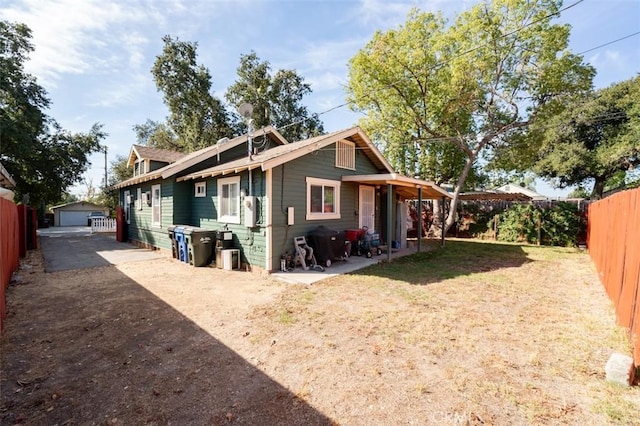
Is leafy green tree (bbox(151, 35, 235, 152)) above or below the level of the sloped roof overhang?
above

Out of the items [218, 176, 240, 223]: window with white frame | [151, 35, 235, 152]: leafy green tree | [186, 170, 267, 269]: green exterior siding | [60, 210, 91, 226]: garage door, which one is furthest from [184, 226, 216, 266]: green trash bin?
[60, 210, 91, 226]: garage door

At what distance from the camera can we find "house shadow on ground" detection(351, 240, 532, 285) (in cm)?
757

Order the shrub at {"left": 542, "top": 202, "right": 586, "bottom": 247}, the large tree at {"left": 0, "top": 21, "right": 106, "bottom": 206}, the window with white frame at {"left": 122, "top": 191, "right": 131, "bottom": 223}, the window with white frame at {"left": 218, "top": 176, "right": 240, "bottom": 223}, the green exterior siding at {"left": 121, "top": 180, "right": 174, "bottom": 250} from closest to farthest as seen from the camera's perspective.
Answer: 1. the window with white frame at {"left": 218, "top": 176, "right": 240, "bottom": 223}
2. the green exterior siding at {"left": 121, "top": 180, "right": 174, "bottom": 250}
3. the shrub at {"left": 542, "top": 202, "right": 586, "bottom": 247}
4. the window with white frame at {"left": 122, "top": 191, "right": 131, "bottom": 223}
5. the large tree at {"left": 0, "top": 21, "right": 106, "bottom": 206}

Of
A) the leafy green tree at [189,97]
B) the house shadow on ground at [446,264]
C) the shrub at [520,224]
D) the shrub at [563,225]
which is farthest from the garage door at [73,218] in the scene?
the shrub at [563,225]

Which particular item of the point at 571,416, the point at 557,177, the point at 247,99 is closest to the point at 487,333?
the point at 571,416

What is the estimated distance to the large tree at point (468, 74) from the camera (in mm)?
13516

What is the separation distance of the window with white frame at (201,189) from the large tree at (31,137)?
42.3 ft

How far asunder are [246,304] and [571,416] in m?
4.48

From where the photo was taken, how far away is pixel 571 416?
96.3 inches

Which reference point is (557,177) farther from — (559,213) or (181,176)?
(181,176)

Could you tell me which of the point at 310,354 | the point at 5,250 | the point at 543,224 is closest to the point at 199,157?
the point at 5,250

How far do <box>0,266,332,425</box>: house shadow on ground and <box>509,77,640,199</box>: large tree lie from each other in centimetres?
1887

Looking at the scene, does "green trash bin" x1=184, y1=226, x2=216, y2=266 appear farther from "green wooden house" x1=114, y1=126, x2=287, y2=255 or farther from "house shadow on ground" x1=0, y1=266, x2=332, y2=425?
"house shadow on ground" x1=0, y1=266, x2=332, y2=425

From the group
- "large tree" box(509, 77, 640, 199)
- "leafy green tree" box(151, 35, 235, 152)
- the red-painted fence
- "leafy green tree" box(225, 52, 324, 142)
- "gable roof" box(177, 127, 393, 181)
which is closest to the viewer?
the red-painted fence
